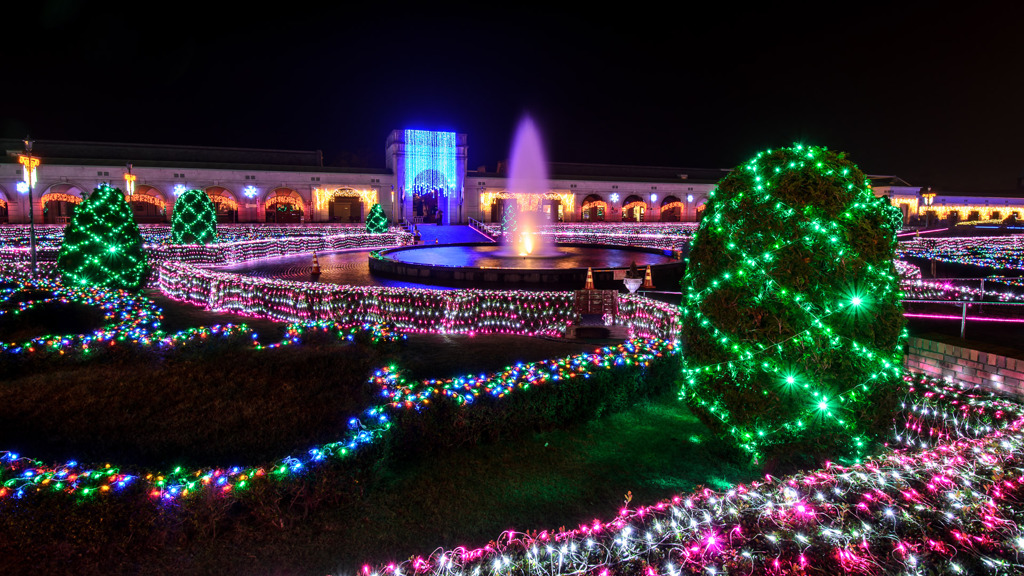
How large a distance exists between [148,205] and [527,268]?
4523 centimetres

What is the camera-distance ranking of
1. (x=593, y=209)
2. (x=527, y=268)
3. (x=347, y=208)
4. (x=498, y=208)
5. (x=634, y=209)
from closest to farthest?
(x=527, y=268) → (x=498, y=208) → (x=347, y=208) → (x=634, y=209) → (x=593, y=209)

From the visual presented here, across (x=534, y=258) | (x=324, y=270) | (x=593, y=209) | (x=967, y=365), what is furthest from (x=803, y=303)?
(x=593, y=209)

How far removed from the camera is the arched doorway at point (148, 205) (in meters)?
40.8

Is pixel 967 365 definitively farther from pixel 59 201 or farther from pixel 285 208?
pixel 59 201

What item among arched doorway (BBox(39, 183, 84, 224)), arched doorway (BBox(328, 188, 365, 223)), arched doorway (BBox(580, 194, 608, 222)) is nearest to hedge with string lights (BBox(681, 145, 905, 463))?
arched doorway (BBox(39, 183, 84, 224))

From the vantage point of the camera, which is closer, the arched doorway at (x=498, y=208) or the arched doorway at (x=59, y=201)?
the arched doorway at (x=59, y=201)

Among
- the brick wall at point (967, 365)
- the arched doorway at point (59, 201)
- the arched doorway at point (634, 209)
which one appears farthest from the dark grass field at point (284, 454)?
the arched doorway at point (634, 209)

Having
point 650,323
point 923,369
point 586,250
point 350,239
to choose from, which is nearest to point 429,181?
point 350,239

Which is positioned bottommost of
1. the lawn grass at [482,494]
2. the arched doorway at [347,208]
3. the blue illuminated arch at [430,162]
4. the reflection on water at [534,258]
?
the lawn grass at [482,494]

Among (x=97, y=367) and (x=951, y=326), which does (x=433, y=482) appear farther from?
(x=951, y=326)

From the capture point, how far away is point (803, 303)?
3.82 m

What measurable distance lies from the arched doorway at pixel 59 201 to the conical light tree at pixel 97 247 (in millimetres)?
32051

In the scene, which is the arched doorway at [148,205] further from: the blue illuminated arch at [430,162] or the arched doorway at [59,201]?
the blue illuminated arch at [430,162]

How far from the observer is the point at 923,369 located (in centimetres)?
596
